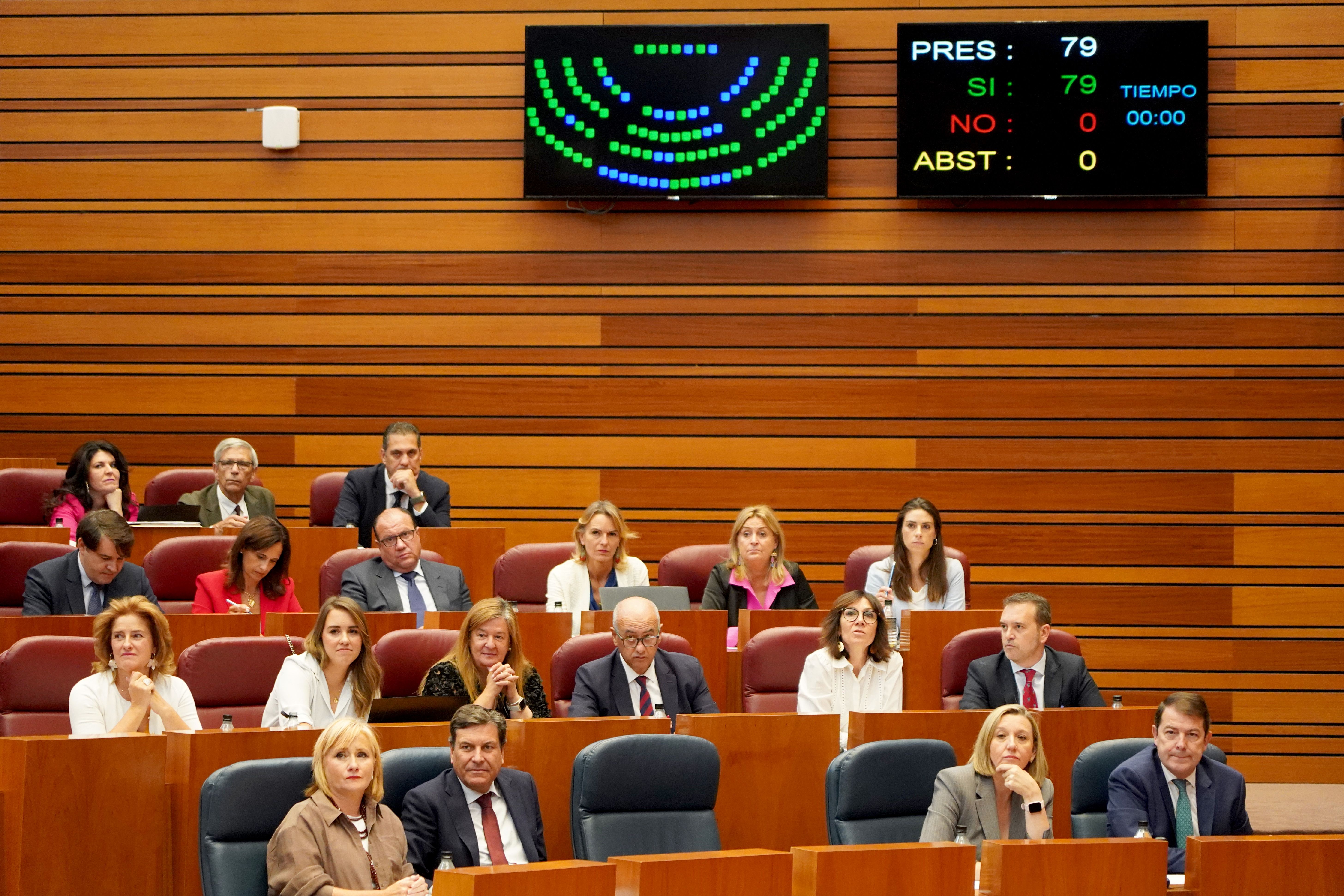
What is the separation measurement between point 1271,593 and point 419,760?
4.02 metres

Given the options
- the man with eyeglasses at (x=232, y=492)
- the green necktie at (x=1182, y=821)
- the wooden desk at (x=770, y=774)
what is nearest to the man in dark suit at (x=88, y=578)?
the man with eyeglasses at (x=232, y=492)

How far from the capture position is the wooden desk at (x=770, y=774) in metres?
3.78

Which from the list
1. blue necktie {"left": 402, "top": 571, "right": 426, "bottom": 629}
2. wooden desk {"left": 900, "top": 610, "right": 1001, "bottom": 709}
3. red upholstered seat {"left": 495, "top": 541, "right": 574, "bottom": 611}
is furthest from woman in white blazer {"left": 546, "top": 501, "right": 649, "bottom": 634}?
wooden desk {"left": 900, "top": 610, "right": 1001, "bottom": 709}

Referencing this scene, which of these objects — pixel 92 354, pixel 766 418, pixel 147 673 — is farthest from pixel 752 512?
pixel 92 354

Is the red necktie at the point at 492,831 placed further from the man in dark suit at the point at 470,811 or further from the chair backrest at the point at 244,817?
the chair backrest at the point at 244,817

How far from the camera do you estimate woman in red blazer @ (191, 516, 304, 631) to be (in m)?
4.65

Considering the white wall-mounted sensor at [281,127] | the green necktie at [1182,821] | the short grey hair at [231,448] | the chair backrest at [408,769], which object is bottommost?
the green necktie at [1182,821]

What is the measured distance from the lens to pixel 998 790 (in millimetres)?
3529

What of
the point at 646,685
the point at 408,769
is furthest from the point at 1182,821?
the point at 408,769

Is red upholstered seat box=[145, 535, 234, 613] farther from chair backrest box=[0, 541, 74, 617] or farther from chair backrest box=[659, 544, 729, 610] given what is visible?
chair backrest box=[659, 544, 729, 610]

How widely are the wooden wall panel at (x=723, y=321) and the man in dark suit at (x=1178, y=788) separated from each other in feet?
7.83

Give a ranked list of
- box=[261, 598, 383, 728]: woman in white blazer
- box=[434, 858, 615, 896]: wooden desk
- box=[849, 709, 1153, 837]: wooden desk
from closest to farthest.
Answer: box=[434, 858, 615, 896]: wooden desk, box=[261, 598, 383, 728]: woman in white blazer, box=[849, 709, 1153, 837]: wooden desk

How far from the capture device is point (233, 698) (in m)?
4.02

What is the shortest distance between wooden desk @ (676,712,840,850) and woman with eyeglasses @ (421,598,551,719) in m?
0.47
